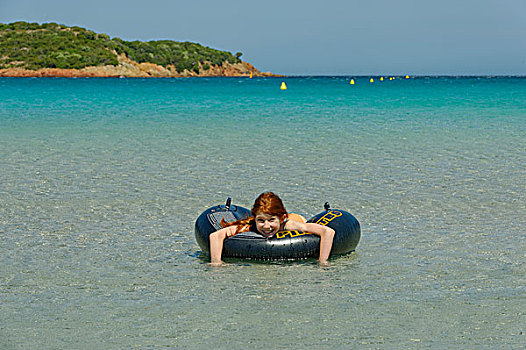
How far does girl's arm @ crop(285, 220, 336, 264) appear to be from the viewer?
7289 mm

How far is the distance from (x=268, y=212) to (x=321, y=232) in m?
0.65

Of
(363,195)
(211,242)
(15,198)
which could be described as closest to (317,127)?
(363,195)

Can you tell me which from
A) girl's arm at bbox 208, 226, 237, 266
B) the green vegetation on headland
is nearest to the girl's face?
girl's arm at bbox 208, 226, 237, 266

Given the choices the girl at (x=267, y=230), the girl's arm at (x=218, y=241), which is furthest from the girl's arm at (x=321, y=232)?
the girl's arm at (x=218, y=241)

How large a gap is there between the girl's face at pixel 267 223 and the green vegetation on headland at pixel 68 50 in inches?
5391

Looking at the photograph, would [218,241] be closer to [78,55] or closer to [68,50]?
[78,55]

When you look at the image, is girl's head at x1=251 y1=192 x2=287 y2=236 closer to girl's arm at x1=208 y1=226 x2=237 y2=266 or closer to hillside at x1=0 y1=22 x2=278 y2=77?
girl's arm at x1=208 y1=226 x2=237 y2=266

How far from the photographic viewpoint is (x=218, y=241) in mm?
7301

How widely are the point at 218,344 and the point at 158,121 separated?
21.2m

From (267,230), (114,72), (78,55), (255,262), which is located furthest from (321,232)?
(78,55)

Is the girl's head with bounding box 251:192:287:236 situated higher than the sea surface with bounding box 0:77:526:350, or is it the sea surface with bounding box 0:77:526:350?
the girl's head with bounding box 251:192:287:236

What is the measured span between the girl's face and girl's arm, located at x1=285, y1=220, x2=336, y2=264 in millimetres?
180

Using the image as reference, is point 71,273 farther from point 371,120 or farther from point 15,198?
point 371,120

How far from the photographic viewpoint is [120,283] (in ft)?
22.0
